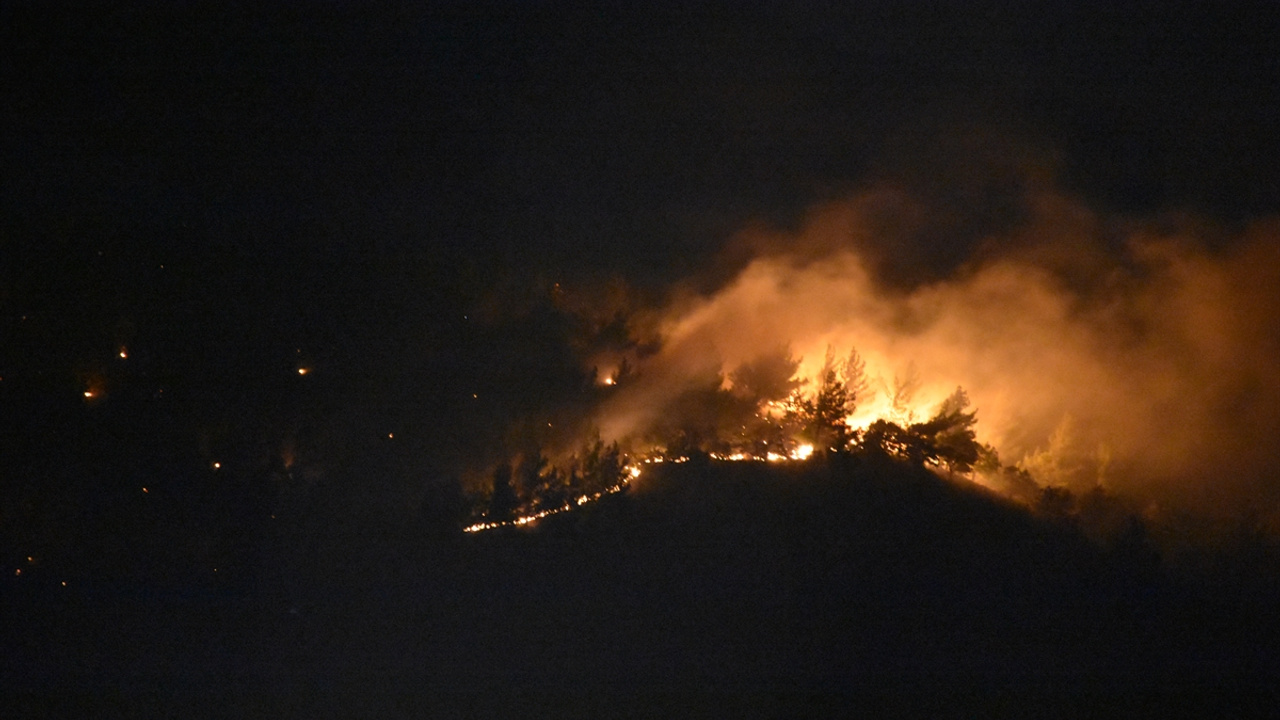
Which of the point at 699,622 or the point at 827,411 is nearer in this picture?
the point at 699,622

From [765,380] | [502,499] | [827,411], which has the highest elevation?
[765,380]

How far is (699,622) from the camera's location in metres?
8.96

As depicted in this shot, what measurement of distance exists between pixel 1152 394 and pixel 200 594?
1337 cm

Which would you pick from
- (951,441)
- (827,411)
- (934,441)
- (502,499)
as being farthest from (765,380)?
(502,499)

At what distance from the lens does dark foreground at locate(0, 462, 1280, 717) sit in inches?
326

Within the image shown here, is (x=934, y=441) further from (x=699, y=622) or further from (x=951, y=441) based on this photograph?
(x=699, y=622)

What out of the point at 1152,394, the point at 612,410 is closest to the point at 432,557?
the point at 612,410

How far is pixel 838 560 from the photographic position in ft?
32.1

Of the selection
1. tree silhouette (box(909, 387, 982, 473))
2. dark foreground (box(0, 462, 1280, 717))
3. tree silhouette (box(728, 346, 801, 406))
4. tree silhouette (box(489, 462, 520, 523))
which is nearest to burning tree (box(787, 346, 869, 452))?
tree silhouette (box(728, 346, 801, 406))

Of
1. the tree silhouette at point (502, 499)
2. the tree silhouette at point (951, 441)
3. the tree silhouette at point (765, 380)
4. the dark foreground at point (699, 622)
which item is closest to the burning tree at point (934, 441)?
the tree silhouette at point (951, 441)

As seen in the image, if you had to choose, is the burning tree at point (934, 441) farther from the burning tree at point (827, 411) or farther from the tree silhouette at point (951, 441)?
the burning tree at point (827, 411)

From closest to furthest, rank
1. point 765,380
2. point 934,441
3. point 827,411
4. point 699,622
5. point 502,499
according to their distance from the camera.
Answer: point 699,622 < point 502,499 < point 934,441 < point 827,411 < point 765,380

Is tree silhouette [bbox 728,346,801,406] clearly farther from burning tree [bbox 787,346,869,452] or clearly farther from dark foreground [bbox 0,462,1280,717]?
dark foreground [bbox 0,462,1280,717]

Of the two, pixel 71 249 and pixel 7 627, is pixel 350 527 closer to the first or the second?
pixel 7 627
